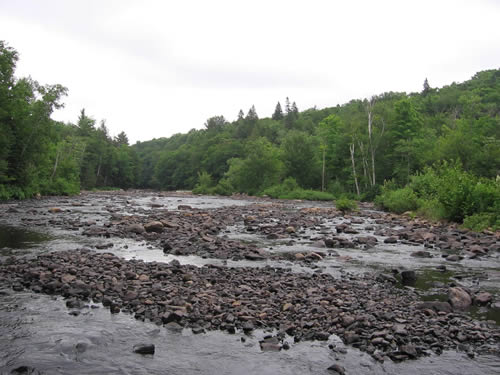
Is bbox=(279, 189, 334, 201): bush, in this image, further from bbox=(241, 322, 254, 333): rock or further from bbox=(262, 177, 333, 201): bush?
bbox=(241, 322, 254, 333): rock

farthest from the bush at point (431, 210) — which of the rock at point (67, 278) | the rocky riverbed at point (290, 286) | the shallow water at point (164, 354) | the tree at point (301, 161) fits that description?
the tree at point (301, 161)

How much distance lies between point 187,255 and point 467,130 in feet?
157

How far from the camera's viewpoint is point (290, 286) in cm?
923

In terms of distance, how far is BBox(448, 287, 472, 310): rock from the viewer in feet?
26.3

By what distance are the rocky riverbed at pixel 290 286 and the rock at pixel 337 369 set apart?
1.1 inches

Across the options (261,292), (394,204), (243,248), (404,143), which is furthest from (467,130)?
(261,292)

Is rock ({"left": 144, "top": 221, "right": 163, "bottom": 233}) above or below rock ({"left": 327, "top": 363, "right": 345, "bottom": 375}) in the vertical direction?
above

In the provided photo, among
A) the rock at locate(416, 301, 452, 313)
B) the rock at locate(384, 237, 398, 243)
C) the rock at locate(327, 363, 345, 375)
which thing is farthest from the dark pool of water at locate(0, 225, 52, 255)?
the rock at locate(384, 237, 398, 243)

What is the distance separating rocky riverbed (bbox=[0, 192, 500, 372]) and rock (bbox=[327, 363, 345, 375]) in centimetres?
3

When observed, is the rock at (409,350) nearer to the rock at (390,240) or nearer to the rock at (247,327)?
the rock at (247,327)

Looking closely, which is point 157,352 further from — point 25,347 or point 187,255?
point 187,255

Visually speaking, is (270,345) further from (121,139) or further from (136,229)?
(121,139)

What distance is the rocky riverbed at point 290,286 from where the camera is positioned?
663 centimetres

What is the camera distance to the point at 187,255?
1301cm
